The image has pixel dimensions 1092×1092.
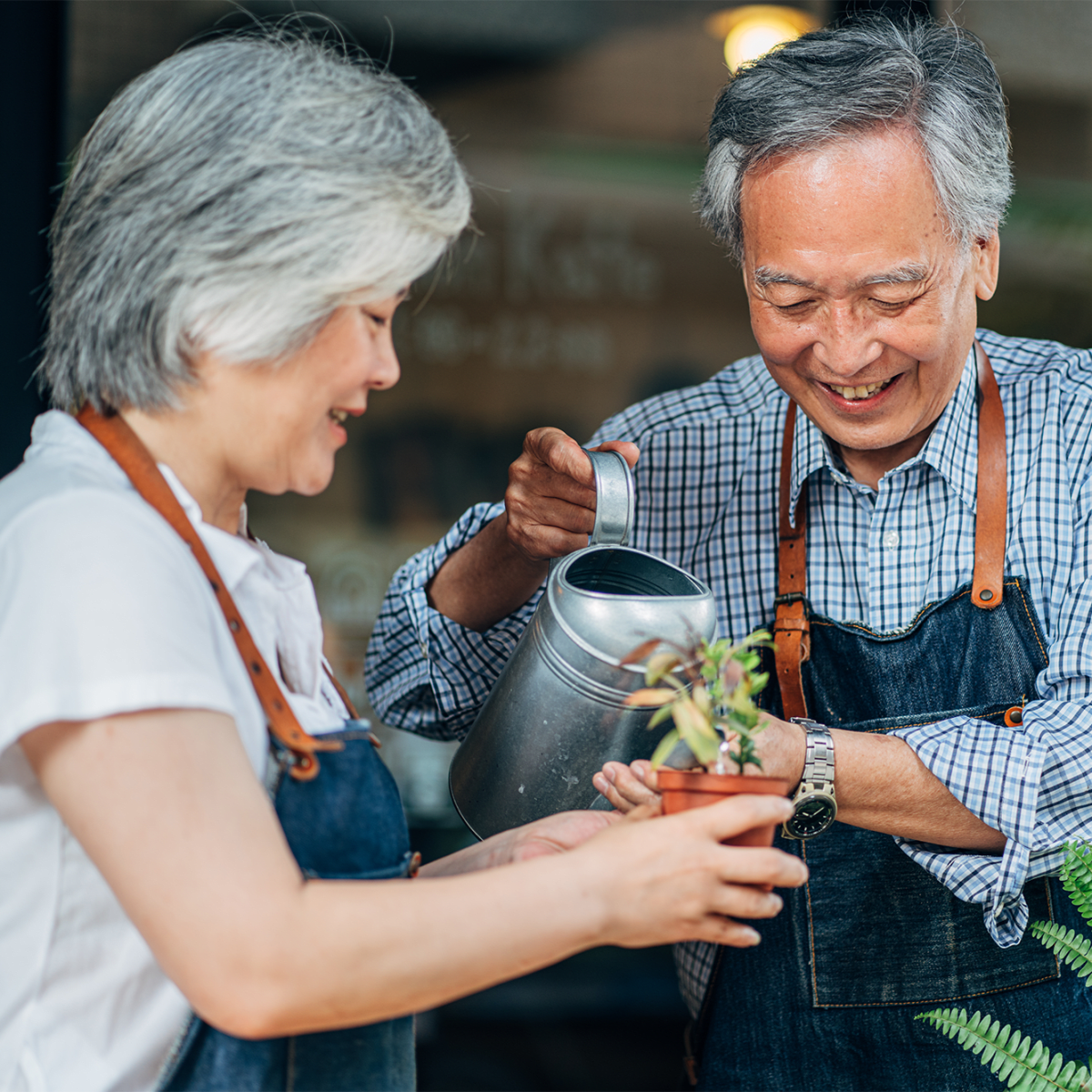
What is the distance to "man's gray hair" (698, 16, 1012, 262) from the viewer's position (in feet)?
5.24

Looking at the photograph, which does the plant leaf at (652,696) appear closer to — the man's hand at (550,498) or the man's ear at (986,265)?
the man's hand at (550,498)

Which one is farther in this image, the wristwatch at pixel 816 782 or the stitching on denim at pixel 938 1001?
the stitching on denim at pixel 938 1001

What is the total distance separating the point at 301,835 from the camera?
1085mm

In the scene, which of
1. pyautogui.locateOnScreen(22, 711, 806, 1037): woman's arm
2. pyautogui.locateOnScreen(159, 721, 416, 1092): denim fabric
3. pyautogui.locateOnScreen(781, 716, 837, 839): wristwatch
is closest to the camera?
pyautogui.locateOnScreen(22, 711, 806, 1037): woman's arm

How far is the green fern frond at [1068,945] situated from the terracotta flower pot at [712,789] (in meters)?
0.44

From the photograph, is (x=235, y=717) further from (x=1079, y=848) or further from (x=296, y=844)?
(x=1079, y=848)

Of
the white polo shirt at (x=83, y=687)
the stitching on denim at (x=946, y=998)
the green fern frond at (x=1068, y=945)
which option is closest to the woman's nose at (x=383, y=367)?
the white polo shirt at (x=83, y=687)

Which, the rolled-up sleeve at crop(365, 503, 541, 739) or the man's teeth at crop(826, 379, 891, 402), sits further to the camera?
the rolled-up sleeve at crop(365, 503, 541, 739)

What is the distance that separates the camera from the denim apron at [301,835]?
1.06m

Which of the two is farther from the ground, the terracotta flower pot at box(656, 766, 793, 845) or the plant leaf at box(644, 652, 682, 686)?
the plant leaf at box(644, 652, 682, 686)

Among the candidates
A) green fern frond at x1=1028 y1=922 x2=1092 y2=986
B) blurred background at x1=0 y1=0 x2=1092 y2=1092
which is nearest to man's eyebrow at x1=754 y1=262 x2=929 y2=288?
green fern frond at x1=1028 y1=922 x2=1092 y2=986

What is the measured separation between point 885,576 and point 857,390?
0.88ft

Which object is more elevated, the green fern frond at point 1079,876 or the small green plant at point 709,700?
the small green plant at point 709,700

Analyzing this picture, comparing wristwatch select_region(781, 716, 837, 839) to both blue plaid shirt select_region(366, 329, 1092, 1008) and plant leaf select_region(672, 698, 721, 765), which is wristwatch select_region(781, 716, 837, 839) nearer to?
blue plaid shirt select_region(366, 329, 1092, 1008)
